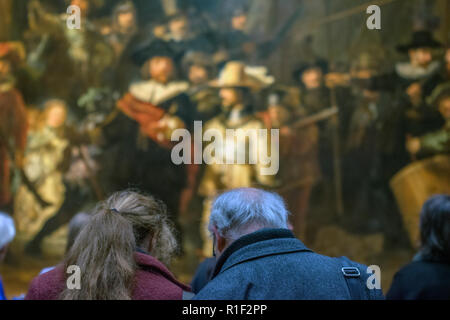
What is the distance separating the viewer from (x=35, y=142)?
897cm

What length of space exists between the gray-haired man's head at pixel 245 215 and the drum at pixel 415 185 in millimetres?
6674

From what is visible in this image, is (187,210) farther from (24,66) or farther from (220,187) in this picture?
(24,66)

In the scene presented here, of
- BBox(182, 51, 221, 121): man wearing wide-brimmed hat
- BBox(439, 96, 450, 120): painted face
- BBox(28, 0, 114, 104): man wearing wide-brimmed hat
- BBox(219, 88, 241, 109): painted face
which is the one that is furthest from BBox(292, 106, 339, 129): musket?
BBox(28, 0, 114, 104): man wearing wide-brimmed hat

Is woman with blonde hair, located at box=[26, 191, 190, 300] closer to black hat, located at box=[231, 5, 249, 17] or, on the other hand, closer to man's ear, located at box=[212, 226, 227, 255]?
man's ear, located at box=[212, 226, 227, 255]

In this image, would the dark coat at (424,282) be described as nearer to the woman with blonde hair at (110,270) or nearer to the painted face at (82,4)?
the woman with blonde hair at (110,270)

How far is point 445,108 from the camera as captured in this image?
26.8ft

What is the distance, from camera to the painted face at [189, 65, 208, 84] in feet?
28.8


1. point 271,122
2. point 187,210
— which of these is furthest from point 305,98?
point 187,210

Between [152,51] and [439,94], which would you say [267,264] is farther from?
[152,51]

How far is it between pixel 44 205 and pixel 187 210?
2.53 meters

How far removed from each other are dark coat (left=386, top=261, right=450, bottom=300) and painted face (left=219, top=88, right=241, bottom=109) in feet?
20.4

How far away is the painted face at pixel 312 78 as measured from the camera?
853 centimetres

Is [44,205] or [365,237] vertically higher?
[44,205]
